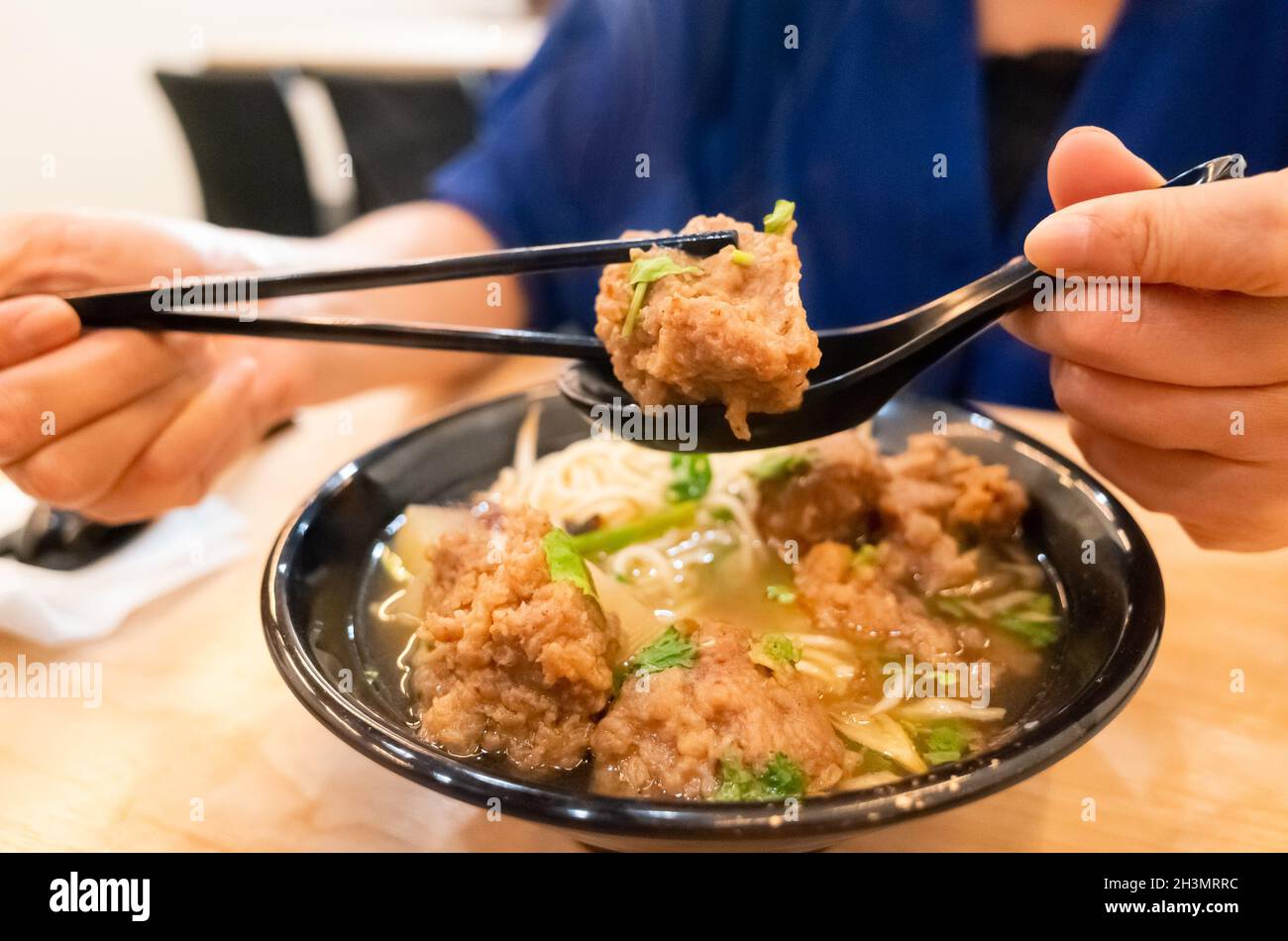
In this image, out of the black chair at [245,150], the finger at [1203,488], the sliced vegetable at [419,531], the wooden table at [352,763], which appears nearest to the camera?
the wooden table at [352,763]

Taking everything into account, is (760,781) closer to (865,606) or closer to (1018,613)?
(865,606)

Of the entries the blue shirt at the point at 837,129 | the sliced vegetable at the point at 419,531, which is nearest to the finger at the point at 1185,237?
the sliced vegetable at the point at 419,531

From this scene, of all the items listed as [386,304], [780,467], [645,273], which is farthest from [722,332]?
[386,304]

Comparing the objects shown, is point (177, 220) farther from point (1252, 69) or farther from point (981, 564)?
point (1252, 69)

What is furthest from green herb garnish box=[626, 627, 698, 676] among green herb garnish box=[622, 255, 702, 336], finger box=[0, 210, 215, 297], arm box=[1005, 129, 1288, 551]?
finger box=[0, 210, 215, 297]

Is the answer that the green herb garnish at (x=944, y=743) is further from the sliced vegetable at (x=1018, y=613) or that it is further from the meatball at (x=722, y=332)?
the meatball at (x=722, y=332)

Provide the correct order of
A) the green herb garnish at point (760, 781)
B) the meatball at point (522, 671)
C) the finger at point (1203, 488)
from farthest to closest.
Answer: the finger at point (1203, 488), the meatball at point (522, 671), the green herb garnish at point (760, 781)

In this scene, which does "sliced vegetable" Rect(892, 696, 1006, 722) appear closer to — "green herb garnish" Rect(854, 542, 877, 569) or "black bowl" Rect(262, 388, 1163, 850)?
"black bowl" Rect(262, 388, 1163, 850)
